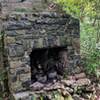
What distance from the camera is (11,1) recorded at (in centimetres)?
516

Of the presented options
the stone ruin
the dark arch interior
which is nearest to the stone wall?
the stone ruin

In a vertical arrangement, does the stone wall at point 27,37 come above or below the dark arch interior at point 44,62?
above

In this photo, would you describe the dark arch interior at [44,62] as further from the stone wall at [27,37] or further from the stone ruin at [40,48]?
the stone wall at [27,37]

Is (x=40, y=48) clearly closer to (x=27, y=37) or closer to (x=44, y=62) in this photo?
(x=27, y=37)

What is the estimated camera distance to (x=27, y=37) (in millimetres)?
4895

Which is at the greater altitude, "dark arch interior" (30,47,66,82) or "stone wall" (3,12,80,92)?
"stone wall" (3,12,80,92)

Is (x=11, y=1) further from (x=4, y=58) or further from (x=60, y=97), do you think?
(x=60, y=97)

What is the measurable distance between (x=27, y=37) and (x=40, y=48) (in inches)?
16.9

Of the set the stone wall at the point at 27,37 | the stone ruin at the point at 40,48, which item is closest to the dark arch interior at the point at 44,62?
the stone ruin at the point at 40,48

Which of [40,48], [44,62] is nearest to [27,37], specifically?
[40,48]

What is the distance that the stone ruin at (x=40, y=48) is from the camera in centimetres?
479

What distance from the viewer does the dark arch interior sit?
559cm

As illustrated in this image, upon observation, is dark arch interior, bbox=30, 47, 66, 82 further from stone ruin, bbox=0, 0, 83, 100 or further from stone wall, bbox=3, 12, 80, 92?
stone wall, bbox=3, 12, 80, 92

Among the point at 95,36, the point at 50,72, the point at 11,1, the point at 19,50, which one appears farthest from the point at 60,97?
the point at 95,36
